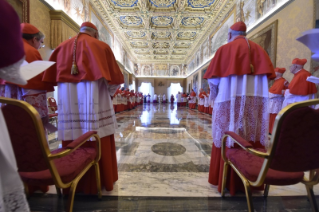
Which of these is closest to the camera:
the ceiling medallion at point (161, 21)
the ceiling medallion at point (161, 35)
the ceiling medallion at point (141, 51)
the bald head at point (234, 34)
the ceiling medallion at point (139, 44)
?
the bald head at point (234, 34)

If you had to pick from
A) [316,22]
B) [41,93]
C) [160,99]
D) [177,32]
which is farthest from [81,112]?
[160,99]

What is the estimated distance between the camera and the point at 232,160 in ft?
4.40

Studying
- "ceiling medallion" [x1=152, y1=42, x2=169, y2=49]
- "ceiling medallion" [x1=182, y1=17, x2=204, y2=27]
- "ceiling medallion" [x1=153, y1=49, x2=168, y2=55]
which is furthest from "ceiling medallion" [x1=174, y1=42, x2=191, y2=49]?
"ceiling medallion" [x1=182, y1=17, x2=204, y2=27]

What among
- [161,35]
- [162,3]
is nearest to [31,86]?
[162,3]

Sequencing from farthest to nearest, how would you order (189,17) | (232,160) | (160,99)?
(160,99) < (189,17) < (232,160)

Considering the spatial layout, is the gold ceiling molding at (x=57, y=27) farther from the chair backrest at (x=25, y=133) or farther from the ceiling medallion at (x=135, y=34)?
the ceiling medallion at (x=135, y=34)

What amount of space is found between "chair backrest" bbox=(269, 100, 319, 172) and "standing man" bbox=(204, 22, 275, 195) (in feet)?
2.02

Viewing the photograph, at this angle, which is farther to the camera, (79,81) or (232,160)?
(79,81)

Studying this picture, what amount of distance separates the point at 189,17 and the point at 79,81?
996 centimetres

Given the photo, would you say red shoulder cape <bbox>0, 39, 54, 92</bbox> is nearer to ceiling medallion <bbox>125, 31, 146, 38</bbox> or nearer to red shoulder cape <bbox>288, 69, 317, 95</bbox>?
red shoulder cape <bbox>288, 69, 317, 95</bbox>

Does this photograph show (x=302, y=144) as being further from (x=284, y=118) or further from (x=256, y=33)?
(x=256, y=33)

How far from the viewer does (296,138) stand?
0.85 m

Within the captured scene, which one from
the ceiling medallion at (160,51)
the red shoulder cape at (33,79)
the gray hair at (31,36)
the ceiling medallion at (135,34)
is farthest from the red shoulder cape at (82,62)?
the ceiling medallion at (160,51)

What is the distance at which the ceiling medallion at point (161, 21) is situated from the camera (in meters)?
9.72
